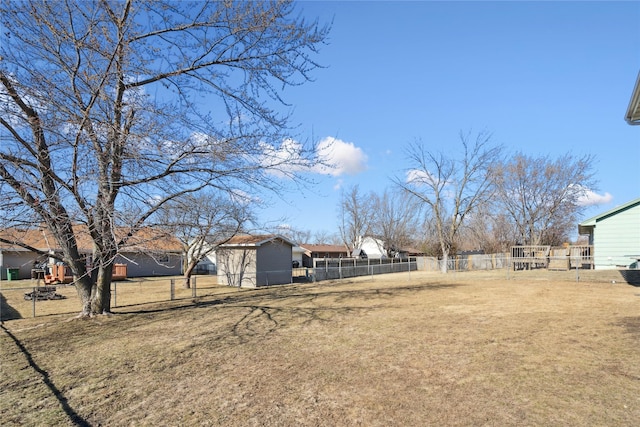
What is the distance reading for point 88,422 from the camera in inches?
179

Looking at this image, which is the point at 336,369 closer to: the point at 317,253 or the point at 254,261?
the point at 254,261

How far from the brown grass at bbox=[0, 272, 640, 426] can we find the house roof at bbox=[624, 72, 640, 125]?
176 inches

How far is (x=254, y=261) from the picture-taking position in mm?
24562

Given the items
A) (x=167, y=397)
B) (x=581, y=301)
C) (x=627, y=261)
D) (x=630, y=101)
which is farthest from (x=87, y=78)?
(x=627, y=261)

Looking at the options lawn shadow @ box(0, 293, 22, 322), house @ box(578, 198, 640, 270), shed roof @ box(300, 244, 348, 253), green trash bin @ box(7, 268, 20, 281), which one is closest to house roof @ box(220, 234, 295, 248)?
lawn shadow @ box(0, 293, 22, 322)

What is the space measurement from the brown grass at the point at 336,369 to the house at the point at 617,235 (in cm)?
1051

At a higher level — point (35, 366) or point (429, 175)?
point (429, 175)

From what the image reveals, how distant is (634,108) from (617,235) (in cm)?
1606

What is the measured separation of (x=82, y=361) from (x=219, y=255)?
A: 19.4 m

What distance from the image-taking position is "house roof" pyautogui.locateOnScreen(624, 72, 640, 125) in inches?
279

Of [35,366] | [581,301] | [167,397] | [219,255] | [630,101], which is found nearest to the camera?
[167,397]

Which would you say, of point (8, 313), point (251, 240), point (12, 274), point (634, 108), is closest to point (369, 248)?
point (251, 240)

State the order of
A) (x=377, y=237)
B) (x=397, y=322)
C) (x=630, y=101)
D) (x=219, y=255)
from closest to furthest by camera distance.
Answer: (x=630, y=101) → (x=397, y=322) → (x=219, y=255) → (x=377, y=237)

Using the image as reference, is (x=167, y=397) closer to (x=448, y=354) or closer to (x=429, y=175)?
(x=448, y=354)
